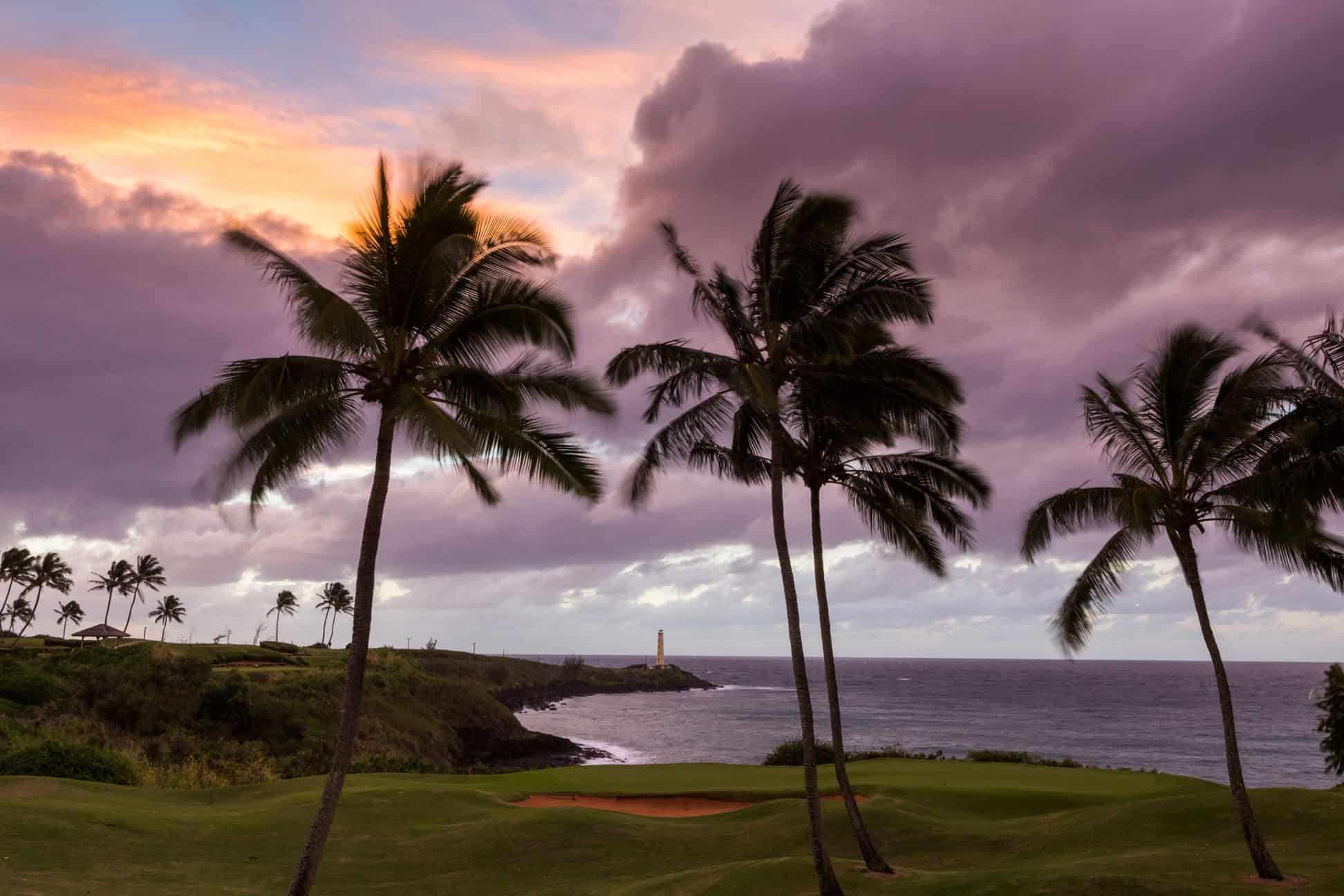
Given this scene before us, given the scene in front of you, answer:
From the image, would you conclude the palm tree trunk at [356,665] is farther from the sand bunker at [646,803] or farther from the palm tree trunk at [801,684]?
the sand bunker at [646,803]

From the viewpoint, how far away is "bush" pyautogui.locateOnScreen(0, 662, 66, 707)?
43.8m

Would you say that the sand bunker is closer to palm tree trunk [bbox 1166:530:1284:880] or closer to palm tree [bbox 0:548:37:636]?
palm tree trunk [bbox 1166:530:1284:880]

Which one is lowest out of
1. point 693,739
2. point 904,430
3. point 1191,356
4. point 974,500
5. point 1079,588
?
point 693,739

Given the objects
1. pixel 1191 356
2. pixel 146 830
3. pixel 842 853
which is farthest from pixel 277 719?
pixel 1191 356

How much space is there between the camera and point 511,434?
15.7 m

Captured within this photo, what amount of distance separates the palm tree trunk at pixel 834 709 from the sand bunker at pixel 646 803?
9.31 meters

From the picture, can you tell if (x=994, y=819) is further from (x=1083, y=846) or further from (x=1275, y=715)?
(x=1275, y=715)

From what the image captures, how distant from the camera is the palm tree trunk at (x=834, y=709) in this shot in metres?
16.9

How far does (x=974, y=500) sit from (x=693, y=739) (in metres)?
64.2

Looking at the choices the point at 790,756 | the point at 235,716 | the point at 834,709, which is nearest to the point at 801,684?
the point at 834,709

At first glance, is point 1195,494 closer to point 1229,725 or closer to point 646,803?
point 1229,725

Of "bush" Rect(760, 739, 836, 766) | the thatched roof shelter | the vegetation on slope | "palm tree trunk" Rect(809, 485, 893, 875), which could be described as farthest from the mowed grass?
the thatched roof shelter

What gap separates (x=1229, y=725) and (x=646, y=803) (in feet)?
56.5

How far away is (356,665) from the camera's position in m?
14.4
